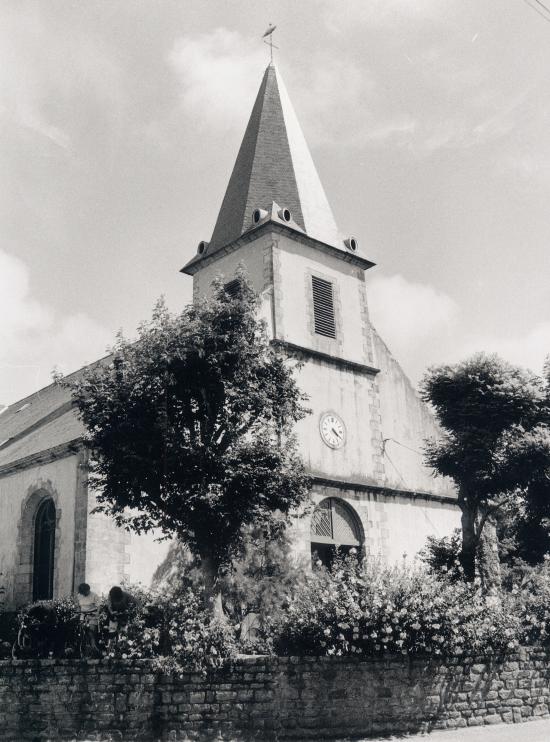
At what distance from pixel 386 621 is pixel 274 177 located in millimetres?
17796

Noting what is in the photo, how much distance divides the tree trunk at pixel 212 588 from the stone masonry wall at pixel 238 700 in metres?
1.76

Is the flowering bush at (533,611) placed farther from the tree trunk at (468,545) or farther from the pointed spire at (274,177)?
the pointed spire at (274,177)

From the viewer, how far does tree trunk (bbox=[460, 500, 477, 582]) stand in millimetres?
19598

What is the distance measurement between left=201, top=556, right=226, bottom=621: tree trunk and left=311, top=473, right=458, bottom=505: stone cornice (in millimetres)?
6735

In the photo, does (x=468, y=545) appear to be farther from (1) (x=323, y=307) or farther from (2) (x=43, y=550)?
(2) (x=43, y=550)

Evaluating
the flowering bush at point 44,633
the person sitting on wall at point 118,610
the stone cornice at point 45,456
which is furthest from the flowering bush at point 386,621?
the stone cornice at point 45,456

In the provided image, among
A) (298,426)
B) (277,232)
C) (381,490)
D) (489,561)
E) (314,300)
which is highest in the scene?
(277,232)

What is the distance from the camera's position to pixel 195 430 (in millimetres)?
15766

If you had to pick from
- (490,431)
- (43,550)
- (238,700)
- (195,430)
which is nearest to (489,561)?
(490,431)

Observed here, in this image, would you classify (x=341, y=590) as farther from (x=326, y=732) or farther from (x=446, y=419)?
(x=446, y=419)

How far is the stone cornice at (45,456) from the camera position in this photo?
2028 cm

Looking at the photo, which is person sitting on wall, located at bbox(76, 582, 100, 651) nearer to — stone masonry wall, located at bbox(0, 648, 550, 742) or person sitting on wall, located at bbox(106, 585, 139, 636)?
person sitting on wall, located at bbox(106, 585, 139, 636)

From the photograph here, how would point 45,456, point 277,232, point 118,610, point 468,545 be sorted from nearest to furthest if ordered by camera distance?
point 118,610
point 468,545
point 45,456
point 277,232

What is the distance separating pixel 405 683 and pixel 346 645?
1.28 meters
